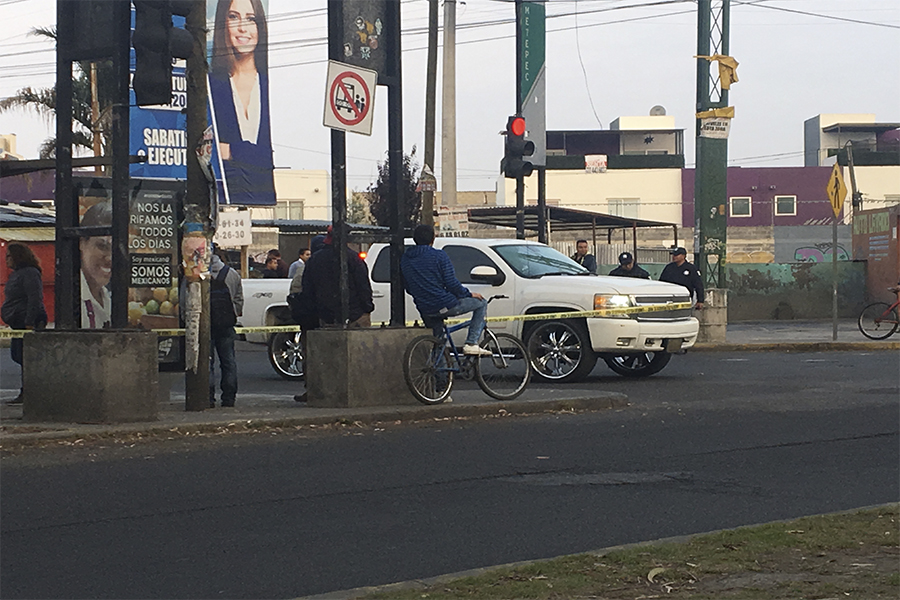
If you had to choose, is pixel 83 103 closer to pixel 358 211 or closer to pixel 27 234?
pixel 27 234

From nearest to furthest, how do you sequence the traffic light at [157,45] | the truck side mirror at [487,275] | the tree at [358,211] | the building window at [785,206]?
1. the traffic light at [157,45]
2. the truck side mirror at [487,275]
3. the building window at [785,206]
4. the tree at [358,211]

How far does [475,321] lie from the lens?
13047 millimetres

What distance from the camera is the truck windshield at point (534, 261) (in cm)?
1644

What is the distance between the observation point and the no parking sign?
12156 millimetres

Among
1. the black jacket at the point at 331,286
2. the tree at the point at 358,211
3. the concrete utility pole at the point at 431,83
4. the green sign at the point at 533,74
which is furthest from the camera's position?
the tree at the point at 358,211

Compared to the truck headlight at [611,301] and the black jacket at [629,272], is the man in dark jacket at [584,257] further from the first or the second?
the truck headlight at [611,301]

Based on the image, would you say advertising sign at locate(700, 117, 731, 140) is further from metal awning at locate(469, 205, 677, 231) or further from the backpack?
the backpack

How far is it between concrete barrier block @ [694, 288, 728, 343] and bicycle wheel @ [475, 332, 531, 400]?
1013 centimetres

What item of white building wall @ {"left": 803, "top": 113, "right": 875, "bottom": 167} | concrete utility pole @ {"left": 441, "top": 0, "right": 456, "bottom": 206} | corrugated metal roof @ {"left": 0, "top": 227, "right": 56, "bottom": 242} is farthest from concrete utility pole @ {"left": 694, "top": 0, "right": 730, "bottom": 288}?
white building wall @ {"left": 803, "top": 113, "right": 875, "bottom": 167}

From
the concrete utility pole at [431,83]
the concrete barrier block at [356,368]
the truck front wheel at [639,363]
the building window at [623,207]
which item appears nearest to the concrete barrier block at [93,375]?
the concrete barrier block at [356,368]

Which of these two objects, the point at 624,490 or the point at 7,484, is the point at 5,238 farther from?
the point at 624,490

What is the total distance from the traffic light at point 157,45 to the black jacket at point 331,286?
2460 millimetres

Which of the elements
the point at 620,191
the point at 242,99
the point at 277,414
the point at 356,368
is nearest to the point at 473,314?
the point at 356,368

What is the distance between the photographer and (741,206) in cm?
6638
